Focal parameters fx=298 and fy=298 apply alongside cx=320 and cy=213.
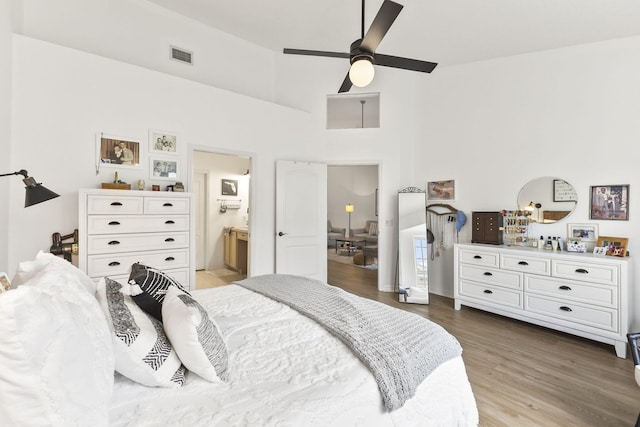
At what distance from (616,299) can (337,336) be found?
2.84m

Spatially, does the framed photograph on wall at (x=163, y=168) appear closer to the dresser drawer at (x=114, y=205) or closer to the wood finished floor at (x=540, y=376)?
the dresser drawer at (x=114, y=205)

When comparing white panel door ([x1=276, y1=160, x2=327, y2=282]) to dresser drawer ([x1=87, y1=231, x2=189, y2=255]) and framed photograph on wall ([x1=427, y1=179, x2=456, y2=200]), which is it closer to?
dresser drawer ([x1=87, y1=231, x2=189, y2=255])

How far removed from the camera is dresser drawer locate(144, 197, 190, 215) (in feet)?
Answer: 9.23

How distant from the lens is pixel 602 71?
10.5 ft

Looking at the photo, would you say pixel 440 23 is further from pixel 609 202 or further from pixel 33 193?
pixel 33 193

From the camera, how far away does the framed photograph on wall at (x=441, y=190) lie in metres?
4.26

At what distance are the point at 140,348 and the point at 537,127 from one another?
4376 mm

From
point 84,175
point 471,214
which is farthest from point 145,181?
point 471,214

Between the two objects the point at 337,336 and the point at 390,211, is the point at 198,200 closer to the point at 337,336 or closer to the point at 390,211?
the point at 390,211

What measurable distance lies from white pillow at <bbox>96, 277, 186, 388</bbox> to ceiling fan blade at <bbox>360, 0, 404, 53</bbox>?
6.20ft

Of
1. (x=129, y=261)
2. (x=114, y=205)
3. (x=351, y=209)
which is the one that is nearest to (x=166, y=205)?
(x=114, y=205)

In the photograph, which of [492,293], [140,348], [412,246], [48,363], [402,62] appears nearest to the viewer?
[48,363]

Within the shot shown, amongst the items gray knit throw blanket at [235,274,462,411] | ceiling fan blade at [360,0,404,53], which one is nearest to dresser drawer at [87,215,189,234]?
gray knit throw blanket at [235,274,462,411]

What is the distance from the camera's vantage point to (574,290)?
2.87 m
